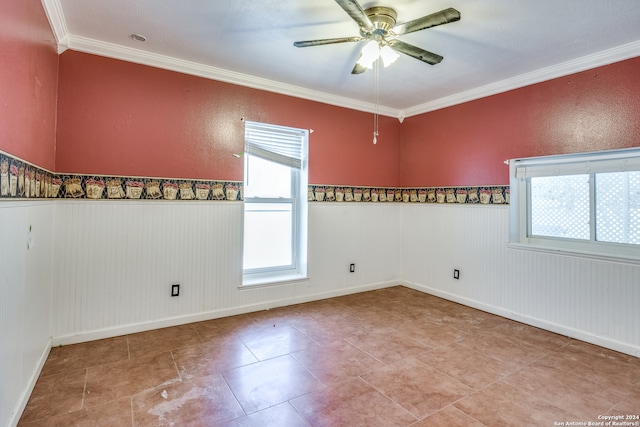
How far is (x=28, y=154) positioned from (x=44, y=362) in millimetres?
1503

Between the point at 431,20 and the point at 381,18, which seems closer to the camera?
the point at 431,20

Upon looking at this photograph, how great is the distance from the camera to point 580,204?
306 cm

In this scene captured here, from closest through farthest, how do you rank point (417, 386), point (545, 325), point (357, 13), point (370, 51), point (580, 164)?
point (357, 13) < point (417, 386) < point (370, 51) < point (580, 164) < point (545, 325)

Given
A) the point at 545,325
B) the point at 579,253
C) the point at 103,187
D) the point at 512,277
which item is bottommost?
the point at 545,325

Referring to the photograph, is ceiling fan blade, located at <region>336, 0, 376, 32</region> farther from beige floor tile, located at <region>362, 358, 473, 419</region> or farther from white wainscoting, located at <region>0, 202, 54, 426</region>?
beige floor tile, located at <region>362, 358, 473, 419</region>

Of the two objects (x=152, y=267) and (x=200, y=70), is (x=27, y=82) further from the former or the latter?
(x=152, y=267)

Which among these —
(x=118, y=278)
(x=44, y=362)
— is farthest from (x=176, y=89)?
→ (x=44, y=362)

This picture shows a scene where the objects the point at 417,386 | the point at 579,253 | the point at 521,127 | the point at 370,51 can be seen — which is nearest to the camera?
the point at 417,386

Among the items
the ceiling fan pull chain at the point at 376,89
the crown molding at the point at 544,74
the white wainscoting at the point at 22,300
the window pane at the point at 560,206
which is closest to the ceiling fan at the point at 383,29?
the ceiling fan pull chain at the point at 376,89

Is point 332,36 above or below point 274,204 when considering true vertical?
above

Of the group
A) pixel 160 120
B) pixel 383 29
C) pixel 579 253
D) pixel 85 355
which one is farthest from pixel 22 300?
pixel 579 253

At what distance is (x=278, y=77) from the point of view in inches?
135

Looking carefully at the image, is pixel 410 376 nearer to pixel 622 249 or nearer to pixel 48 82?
pixel 622 249

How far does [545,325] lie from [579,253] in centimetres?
77
